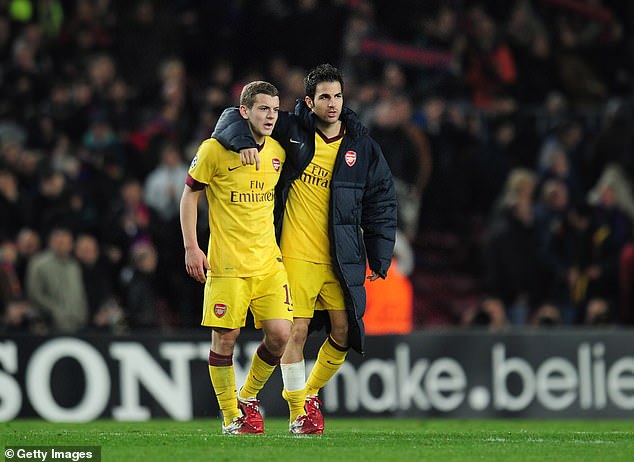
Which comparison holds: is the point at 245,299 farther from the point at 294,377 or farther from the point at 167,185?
the point at 167,185

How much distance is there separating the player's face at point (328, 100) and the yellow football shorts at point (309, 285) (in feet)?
3.12

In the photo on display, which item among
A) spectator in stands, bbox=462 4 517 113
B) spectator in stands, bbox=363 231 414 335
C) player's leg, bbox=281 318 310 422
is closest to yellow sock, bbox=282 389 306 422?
player's leg, bbox=281 318 310 422

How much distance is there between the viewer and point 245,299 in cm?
938

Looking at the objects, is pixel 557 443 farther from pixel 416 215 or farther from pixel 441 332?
pixel 416 215

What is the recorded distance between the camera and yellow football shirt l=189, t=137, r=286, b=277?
9336 mm

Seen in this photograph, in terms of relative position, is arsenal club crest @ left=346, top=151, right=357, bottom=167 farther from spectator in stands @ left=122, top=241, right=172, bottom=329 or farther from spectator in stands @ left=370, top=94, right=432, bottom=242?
spectator in stands @ left=370, top=94, right=432, bottom=242

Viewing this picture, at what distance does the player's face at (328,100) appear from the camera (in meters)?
9.50

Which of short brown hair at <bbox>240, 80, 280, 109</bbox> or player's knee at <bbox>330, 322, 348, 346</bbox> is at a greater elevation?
short brown hair at <bbox>240, 80, 280, 109</bbox>

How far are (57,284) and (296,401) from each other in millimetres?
4851

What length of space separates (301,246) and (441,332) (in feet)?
14.4

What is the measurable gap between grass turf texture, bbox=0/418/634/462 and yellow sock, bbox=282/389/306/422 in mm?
155

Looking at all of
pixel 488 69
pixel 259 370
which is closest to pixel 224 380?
pixel 259 370

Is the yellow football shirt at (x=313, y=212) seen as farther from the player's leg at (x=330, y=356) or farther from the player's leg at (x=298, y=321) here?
the player's leg at (x=330, y=356)

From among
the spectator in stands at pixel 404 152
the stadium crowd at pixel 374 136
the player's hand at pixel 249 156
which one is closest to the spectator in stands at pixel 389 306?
the stadium crowd at pixel 374 136
